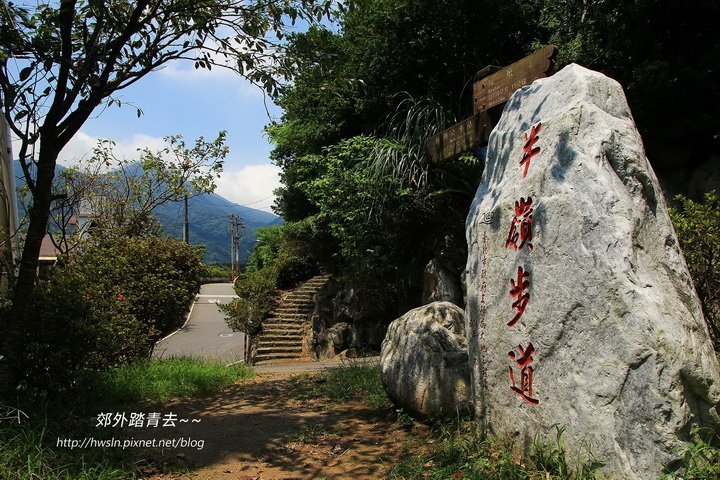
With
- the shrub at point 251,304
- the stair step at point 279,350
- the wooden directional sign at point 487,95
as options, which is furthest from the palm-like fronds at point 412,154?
the shrub at point 251,304

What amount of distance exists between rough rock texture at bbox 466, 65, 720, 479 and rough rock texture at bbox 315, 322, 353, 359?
9573 millimetres

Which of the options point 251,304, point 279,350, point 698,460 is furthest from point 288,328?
point 698,460

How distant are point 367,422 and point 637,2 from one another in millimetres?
6707

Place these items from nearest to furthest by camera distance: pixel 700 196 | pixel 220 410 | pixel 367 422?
pixel 367 422 → pixel 220 410 → pixel 700 196

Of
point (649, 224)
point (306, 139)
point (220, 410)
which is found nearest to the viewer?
point (649, 224)

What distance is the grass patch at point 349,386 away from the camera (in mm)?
5572

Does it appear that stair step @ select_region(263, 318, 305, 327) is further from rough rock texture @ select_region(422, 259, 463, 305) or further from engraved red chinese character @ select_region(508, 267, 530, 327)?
engraved red chinese character @ select_region(508, 267, 530, 327)

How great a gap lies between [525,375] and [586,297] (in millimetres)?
659

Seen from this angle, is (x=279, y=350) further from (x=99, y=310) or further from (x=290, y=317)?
(x=99, y=310)

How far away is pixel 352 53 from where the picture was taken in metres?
11.3

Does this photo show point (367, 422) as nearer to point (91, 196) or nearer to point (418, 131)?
point (418, 131)

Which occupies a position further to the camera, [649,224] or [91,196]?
[91,196]

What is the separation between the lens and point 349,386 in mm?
6309

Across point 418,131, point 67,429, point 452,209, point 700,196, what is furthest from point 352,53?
point 67,429
